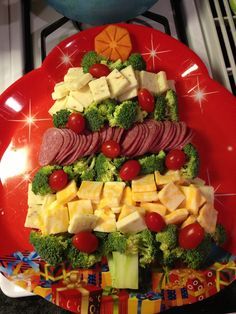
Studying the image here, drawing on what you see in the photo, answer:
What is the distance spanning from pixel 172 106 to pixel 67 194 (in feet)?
1.69

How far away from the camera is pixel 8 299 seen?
4.38ft

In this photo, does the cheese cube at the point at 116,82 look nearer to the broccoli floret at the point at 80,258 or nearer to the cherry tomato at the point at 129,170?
the cherry tomato at the point at 129,170

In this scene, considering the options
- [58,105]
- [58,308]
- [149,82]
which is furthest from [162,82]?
[58,308]

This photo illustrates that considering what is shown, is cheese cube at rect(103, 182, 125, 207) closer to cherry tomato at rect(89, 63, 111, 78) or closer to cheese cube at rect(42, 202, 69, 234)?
cheese cube at rect(42, 202, 69, 234)

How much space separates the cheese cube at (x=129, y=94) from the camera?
150 centimetres

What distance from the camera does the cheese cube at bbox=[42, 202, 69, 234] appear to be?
1.33 m

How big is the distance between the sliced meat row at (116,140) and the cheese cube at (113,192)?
0.13 meters

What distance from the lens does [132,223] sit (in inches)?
51.2

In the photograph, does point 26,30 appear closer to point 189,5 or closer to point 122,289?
point 189,5

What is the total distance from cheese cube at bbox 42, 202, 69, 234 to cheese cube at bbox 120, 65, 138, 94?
0.50 meters

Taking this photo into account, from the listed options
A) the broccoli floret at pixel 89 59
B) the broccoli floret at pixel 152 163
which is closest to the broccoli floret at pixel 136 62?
the broccoli floret at pixel 89 59

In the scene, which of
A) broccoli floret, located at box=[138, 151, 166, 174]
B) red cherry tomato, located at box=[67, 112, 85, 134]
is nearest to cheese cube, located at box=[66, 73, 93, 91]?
red cherry tomato, located at box=[67, 112, 85, 134]

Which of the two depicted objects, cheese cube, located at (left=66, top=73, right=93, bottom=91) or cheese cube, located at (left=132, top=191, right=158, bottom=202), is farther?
cheese cube, located at (left=66, top=73, right=93, bottom=91)

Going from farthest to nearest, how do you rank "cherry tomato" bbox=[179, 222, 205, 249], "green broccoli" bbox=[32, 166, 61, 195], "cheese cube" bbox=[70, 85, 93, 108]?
"cheese cube" bbox=[70, 85, 93, 108]
"green broccoli" bbox=[32, 166, 61, 195]
"cherry tomato" bbox=[179, 222, 205, 249]
